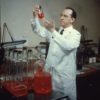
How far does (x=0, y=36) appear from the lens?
2.29 metres

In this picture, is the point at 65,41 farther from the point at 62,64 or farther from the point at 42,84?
the point at 42,84

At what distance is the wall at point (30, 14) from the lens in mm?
2381

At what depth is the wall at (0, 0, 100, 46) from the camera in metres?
2.38

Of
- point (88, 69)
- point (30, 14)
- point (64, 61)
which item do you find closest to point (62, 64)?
point (64, 61)

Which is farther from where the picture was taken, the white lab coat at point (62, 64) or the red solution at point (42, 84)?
the white lab coat at point (62, 64)

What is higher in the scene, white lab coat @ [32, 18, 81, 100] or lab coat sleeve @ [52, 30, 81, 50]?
lab coat sleeve @ [52, 30, 81, 50]

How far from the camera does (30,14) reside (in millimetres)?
2561

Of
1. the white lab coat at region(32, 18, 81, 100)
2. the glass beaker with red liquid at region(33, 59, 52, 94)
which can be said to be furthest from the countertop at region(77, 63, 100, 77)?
the glass beaker with red liquid at region(33, 59, 52, 94)

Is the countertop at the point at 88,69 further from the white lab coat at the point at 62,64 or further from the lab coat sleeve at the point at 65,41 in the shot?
the lab coat sleeve at the point at 65,41

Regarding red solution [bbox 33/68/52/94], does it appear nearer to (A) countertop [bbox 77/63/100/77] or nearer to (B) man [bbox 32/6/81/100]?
(B) man [bbox 32/6/81/100]

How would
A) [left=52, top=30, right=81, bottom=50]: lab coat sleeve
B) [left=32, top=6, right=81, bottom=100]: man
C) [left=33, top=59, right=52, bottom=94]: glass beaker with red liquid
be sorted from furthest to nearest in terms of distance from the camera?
[left=32, top=6, right=81, bottom=100]: man, [left=52, top=30, right=81, bottom=50]: lab coat sleeve, [left=33, top=59, right=52, bottom=94]: glass beaker with red liquid

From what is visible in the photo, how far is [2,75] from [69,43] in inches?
27.7

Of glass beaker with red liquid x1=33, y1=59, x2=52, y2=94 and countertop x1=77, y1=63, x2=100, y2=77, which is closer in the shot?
glass beaker with red liquid x1=33, y1=59, x2=52, y2=94

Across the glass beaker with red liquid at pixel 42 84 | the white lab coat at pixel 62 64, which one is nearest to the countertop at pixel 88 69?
the white lab coat at pixel 62 64
